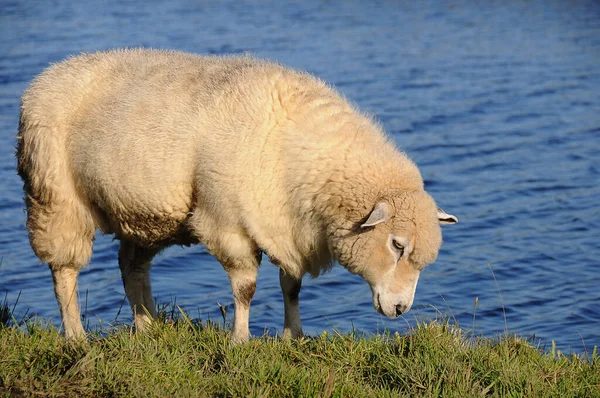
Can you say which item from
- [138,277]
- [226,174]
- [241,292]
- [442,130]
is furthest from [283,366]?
[442,130]

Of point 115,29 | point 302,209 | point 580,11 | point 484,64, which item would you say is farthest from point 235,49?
point 302,209

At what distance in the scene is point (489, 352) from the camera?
5488 millimetres

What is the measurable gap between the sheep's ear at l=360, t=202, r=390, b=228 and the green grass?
2.35 feet

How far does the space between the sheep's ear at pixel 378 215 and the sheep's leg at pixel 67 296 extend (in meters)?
2.21

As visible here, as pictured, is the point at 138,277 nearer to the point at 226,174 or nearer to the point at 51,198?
the point at 51,198

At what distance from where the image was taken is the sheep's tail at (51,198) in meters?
6.29

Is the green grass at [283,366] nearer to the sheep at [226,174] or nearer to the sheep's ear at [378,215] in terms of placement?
the sheep at [226,174]

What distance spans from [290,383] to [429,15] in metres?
15.1

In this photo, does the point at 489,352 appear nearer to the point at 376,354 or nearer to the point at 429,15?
the point at 376,354

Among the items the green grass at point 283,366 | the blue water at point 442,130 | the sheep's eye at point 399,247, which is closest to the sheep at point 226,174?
the sheep's eye at point 399,247

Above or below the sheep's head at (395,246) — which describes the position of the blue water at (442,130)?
below

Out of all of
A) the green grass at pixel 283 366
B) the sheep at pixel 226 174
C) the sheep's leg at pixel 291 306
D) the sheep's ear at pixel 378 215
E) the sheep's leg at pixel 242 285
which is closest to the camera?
the green grass at pixel 283 366

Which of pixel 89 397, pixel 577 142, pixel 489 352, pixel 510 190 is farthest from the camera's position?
pixel 577 142

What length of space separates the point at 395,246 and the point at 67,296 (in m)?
2.34
